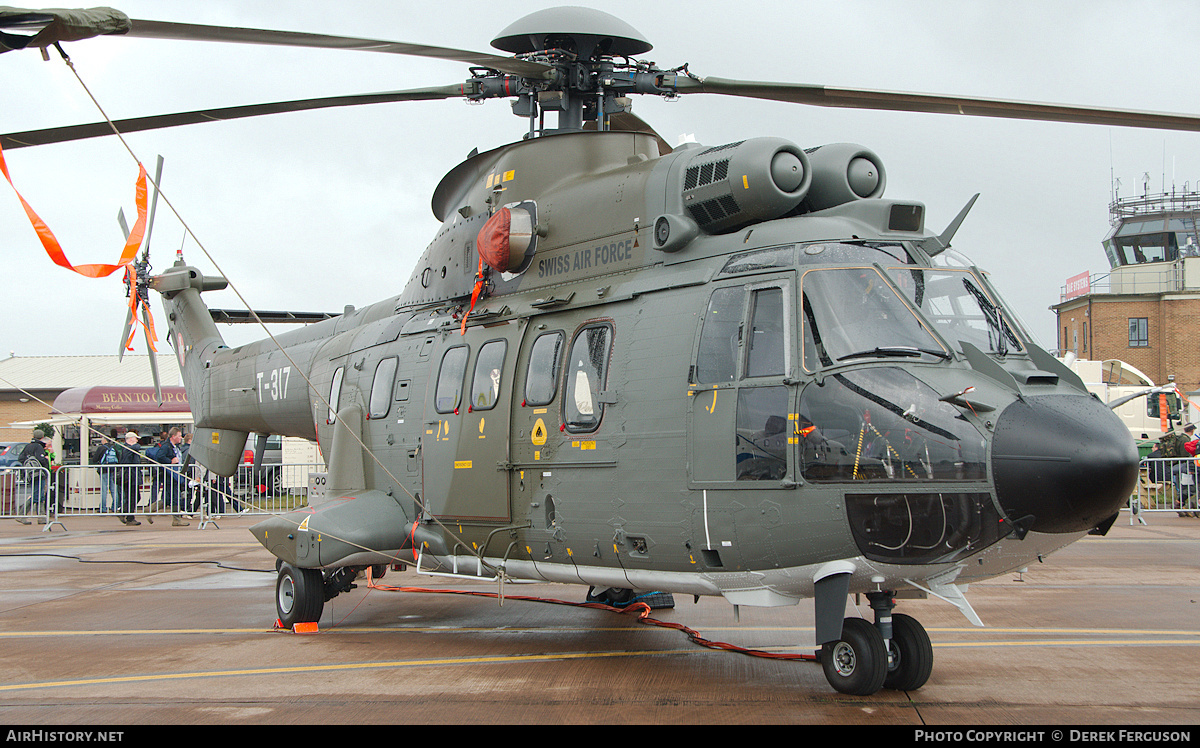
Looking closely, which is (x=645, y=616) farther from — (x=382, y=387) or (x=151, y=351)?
(x=151, y=351)

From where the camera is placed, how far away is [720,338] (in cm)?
616

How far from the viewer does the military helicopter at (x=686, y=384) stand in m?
5.27

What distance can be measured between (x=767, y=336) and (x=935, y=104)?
104 inches

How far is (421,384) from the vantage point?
8.83m

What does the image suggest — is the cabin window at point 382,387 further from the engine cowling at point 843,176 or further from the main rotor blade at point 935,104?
the engine cowling at point 843,176

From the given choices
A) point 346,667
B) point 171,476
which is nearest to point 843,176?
point 346,667

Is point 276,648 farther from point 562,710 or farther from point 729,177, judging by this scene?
point 729,177

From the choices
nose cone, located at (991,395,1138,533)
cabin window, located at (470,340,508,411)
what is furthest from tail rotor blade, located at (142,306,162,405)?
nose cone, located at (991,395,1138,533)

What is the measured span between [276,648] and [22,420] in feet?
165

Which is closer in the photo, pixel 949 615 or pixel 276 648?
pixel 276 648

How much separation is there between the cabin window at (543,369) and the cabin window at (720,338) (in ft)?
4.78

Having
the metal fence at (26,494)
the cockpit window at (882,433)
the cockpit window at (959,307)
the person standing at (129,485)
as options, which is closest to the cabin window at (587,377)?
the cockpit window at (882,433)

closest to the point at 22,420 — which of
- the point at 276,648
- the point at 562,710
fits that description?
the point at 276,648

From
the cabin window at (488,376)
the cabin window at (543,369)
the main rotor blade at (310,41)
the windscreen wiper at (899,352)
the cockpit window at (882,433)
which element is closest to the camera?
the cockpit window at (882,433)
